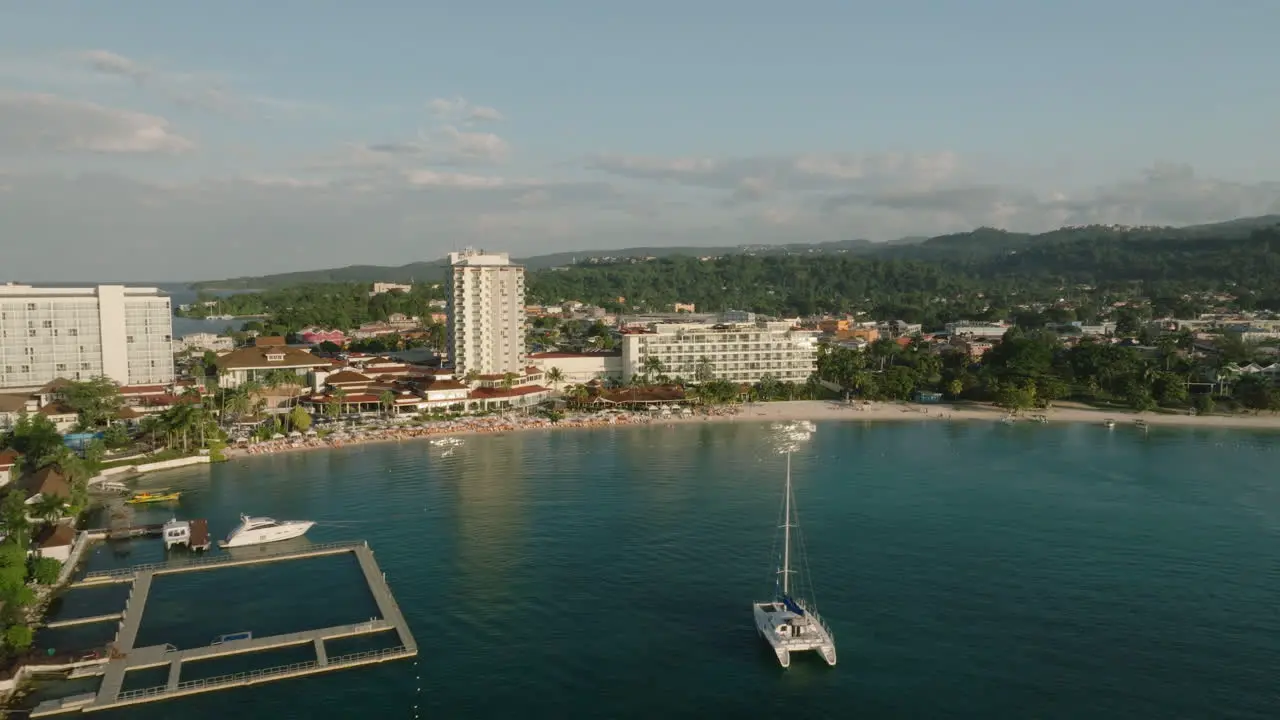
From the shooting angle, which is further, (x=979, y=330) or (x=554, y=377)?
(x=979, y=330)

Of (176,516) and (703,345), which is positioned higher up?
(703,345)

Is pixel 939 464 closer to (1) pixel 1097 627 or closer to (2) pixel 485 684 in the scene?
(1) pixel 1097 627

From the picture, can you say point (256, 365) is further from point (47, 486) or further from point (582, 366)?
point (47, 486)

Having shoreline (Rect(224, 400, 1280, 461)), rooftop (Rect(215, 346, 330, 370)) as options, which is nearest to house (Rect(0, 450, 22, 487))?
shoreline (Rect(224, 400, 1280, 461))

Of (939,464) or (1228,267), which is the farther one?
(1228,267)

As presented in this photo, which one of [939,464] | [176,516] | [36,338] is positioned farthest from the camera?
[36,338]

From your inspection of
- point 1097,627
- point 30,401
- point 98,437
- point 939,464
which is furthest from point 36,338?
point 1097,627

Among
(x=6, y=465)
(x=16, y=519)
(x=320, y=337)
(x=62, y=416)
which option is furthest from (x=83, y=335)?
(x=320, y=337)
